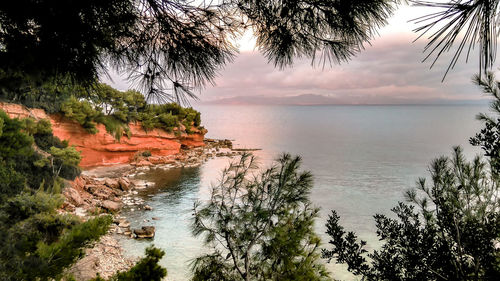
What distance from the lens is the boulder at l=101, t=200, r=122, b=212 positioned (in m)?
13.7

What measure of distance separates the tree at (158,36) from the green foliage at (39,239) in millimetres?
3907

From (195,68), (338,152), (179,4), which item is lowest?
(338,152)

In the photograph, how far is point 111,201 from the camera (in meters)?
14.5

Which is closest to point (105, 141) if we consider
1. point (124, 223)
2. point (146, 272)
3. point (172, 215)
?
point (172, 215)

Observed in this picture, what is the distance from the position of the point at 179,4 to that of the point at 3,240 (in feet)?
19.5

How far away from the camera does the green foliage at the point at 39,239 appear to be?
13.5 feet

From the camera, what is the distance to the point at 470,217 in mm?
3170

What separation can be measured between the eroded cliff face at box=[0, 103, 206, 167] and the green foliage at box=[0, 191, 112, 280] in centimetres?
1008

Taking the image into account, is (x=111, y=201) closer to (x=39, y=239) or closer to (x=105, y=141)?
(x=39, y=239)

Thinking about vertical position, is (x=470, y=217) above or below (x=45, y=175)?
above

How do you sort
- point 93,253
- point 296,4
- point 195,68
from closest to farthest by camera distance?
point 296,4, point 195,68, point 93,253

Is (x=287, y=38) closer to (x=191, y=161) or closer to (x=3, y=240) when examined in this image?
(x=3, y=240)

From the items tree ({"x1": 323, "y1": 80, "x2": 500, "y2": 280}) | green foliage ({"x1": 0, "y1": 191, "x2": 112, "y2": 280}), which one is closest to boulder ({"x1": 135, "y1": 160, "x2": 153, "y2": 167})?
green foliage ({"x1": 0, "y1": 191, "x2": 112, "y2": 280})

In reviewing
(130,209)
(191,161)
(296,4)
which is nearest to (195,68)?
(296,4)
